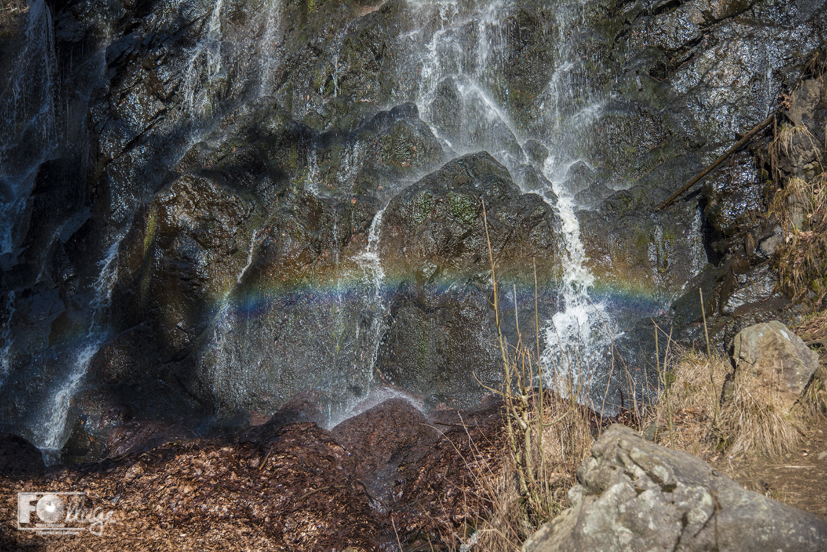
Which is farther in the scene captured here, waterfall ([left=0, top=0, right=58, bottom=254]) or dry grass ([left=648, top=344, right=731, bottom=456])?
waterfall ([left=0, top=0, right=58, bottom=254])

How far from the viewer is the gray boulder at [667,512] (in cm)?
200

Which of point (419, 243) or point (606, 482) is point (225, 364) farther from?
point (606, 482)

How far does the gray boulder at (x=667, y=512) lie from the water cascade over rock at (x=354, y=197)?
3980 mm

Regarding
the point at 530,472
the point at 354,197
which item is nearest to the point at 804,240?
the point at 530,472

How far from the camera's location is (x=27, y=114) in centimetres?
1198

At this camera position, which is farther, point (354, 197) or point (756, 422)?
point (354, 197)

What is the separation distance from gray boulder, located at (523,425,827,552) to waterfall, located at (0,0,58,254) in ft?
41.5

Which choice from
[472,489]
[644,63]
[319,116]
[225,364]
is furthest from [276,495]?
[644,63]

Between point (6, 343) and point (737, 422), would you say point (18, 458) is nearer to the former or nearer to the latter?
point (6, 343)

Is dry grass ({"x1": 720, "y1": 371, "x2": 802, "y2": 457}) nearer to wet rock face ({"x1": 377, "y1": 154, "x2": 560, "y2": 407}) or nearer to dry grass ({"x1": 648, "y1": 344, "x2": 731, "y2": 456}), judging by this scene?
dry grass ({"x1": 648, "y1": 344, "x2": 731, "y2": 456})

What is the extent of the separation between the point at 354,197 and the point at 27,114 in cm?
840

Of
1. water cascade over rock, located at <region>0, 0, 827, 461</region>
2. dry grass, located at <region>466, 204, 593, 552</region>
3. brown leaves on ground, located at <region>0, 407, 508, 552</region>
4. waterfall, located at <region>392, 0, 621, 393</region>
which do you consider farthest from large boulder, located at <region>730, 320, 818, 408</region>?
waterfall, located at <region>392, 0, 621, 393</region>

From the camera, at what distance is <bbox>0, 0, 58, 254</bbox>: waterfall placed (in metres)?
11.6

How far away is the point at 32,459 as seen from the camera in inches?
210
